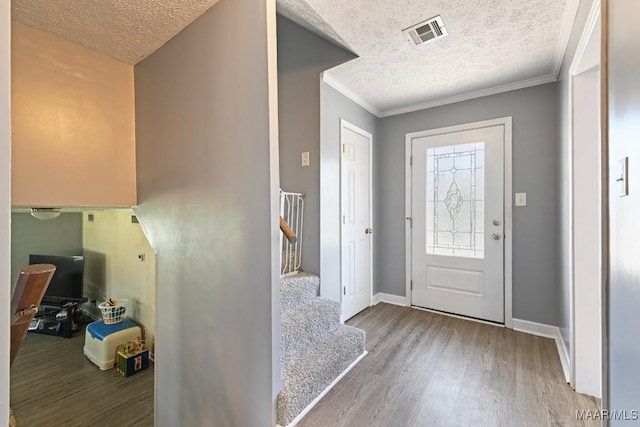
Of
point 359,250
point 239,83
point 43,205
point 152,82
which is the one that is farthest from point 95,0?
point 359,250

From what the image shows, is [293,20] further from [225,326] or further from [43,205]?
[225,326]

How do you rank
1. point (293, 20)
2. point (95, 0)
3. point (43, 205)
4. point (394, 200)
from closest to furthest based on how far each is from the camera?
point (95, 0) < point (43, 205) < point (293, 20) < point (394, 200)

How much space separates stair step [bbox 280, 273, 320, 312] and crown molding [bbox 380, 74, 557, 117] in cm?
231

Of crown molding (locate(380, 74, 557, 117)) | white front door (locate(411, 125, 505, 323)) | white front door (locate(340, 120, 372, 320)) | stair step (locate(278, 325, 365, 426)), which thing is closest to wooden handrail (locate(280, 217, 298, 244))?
stair step (locate(278, 325, 365, 426))

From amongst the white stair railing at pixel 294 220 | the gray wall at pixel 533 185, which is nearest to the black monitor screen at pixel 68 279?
the white stair railing at pixel 294 220

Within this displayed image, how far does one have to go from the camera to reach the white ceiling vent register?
1888 millimetres

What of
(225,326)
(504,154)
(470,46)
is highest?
(470,46)

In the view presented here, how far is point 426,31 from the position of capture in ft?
6.49

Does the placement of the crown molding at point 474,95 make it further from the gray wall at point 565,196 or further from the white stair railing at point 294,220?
the white stair railing at point 294,220

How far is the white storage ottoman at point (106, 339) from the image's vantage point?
9.31 feet

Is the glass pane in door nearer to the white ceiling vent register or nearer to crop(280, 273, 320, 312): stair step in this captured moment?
the white ceiling vent register

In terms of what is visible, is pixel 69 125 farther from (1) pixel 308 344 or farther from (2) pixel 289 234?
(1) pixel 308 344

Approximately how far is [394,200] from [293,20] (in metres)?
2.26

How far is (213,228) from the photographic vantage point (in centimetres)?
155
